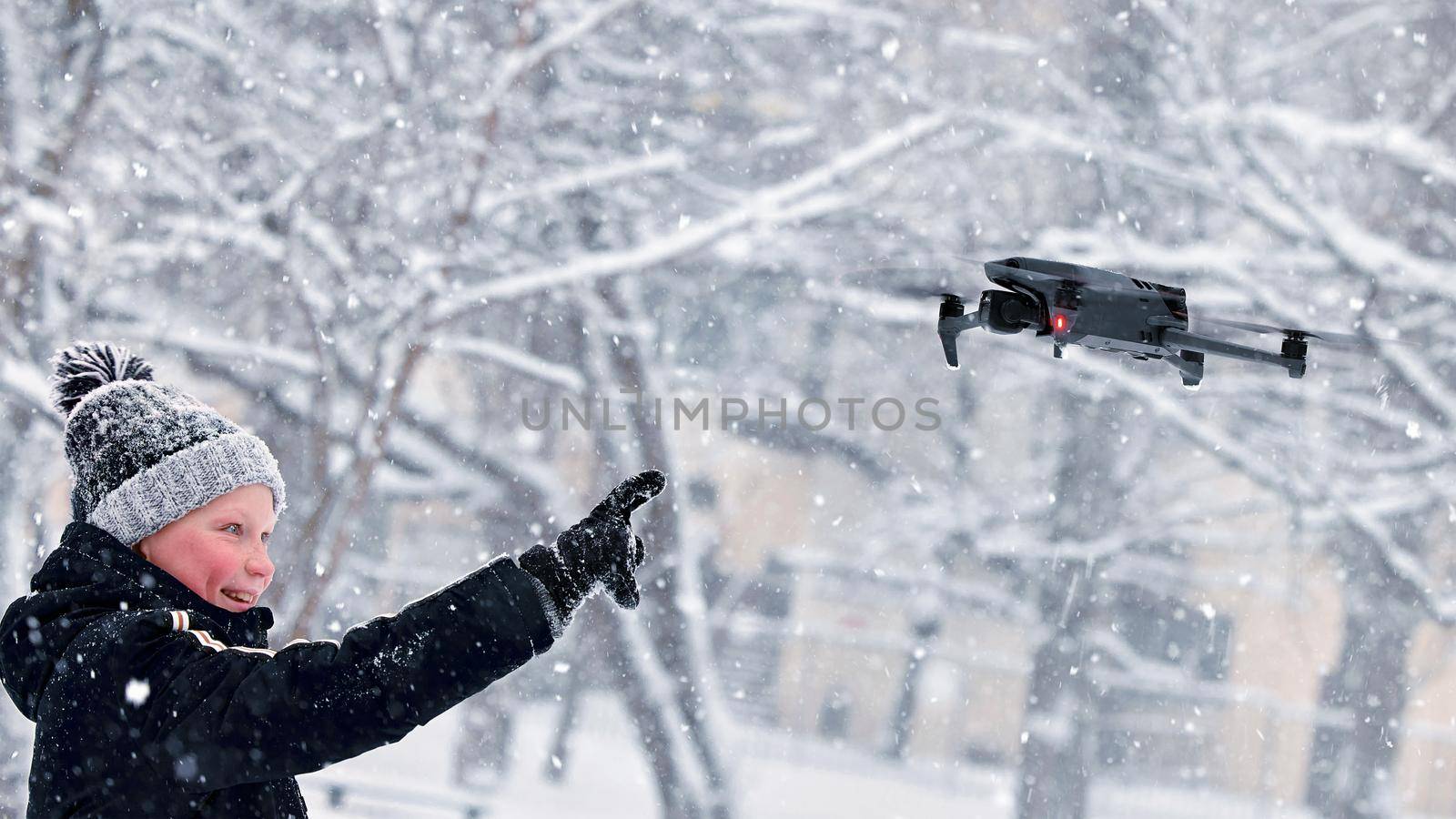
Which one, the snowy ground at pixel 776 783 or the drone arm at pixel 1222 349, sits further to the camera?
the snowy ground at pixel 776 783

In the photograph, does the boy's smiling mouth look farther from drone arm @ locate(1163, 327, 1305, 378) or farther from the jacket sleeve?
drone arm @ locate(1163, 327, 1305, 378)

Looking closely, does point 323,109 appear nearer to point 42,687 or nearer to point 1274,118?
point 1274,118

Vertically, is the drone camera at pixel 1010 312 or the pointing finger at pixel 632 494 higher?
the drone camera at pixel 1010 312

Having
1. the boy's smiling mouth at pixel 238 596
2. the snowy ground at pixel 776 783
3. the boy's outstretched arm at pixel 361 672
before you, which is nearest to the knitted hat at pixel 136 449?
the boy's smiling mouth at pixel 238 596

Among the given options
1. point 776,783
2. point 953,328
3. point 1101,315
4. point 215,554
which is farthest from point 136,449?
point 776,783

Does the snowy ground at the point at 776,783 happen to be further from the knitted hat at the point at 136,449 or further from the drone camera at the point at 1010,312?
the drone camera at the point at 1010,312

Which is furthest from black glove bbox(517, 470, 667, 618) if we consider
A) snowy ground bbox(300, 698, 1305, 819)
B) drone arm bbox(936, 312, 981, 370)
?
snowy ground bbox(300, 698, 1305, 819)

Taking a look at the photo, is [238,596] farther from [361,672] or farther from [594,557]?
[594,557]

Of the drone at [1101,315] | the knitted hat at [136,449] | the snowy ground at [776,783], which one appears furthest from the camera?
the snowy ground at [776,783]
